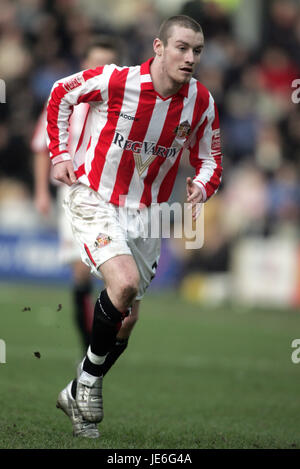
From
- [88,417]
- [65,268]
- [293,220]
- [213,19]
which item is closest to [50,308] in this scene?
Result: [65,268]

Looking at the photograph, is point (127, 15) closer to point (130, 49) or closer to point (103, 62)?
point (130, 49)

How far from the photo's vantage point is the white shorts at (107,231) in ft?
16.8

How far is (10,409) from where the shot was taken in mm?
5637

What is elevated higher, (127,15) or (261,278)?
(127,15)

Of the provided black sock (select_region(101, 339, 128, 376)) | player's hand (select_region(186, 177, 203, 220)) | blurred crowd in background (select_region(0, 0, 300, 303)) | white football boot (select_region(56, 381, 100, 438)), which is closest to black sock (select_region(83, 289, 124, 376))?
white football boot (select_region(56, 381, 100, 438))

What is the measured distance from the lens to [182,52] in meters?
5.10

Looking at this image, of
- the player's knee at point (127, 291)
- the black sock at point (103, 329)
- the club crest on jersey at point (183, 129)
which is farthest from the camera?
the club crest on jersey at point (183, 129)

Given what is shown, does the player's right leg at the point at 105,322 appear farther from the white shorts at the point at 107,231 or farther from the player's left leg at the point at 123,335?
the player's left leg at the point at 123,335

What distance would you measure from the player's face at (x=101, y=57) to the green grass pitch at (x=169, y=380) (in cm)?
255

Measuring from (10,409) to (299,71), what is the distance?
12.3 m

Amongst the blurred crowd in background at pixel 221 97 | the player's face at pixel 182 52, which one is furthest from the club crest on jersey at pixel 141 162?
the blurred crowd in background at pixel 221 97

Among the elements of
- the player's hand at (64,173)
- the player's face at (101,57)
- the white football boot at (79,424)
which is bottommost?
the white football boot at (79,424)

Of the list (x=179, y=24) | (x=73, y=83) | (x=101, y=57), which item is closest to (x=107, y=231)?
(x=73, y=83)

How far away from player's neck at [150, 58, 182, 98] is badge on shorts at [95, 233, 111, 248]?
2.99 ft
